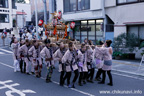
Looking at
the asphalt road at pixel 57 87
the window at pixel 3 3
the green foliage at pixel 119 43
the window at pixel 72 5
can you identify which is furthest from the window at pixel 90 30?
the window at pixel 3 3

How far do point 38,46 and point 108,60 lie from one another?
144 inches

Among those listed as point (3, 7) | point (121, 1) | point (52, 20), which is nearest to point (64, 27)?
point (52, 20)

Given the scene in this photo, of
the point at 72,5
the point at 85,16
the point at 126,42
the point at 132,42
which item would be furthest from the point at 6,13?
the point at 132,42

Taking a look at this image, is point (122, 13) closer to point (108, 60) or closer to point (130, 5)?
point (130, 5)

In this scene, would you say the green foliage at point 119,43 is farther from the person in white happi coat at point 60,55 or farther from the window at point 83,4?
the person in white happi coat at point 60,55

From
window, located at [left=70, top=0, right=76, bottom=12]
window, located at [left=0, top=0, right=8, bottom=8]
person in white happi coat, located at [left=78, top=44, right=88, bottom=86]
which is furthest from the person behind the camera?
window, located at [left=0, top=0, right=8, bottom=8]

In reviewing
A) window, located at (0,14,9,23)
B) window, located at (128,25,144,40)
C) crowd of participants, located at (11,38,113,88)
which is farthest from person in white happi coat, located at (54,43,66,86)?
window, located at (0,14,9,23)

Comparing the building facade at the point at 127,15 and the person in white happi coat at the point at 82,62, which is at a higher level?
the building facade at the point at 127,15

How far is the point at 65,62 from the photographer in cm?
714

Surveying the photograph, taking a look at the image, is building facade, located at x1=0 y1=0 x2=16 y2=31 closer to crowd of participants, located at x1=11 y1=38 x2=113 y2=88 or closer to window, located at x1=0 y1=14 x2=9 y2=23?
window, located at x1=0 y1=14 x2=9 y2=23

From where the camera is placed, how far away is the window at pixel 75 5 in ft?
60.4

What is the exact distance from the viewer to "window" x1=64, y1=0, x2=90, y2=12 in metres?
18.4

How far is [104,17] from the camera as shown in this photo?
54.8 feet

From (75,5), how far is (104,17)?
4234 millimetres
